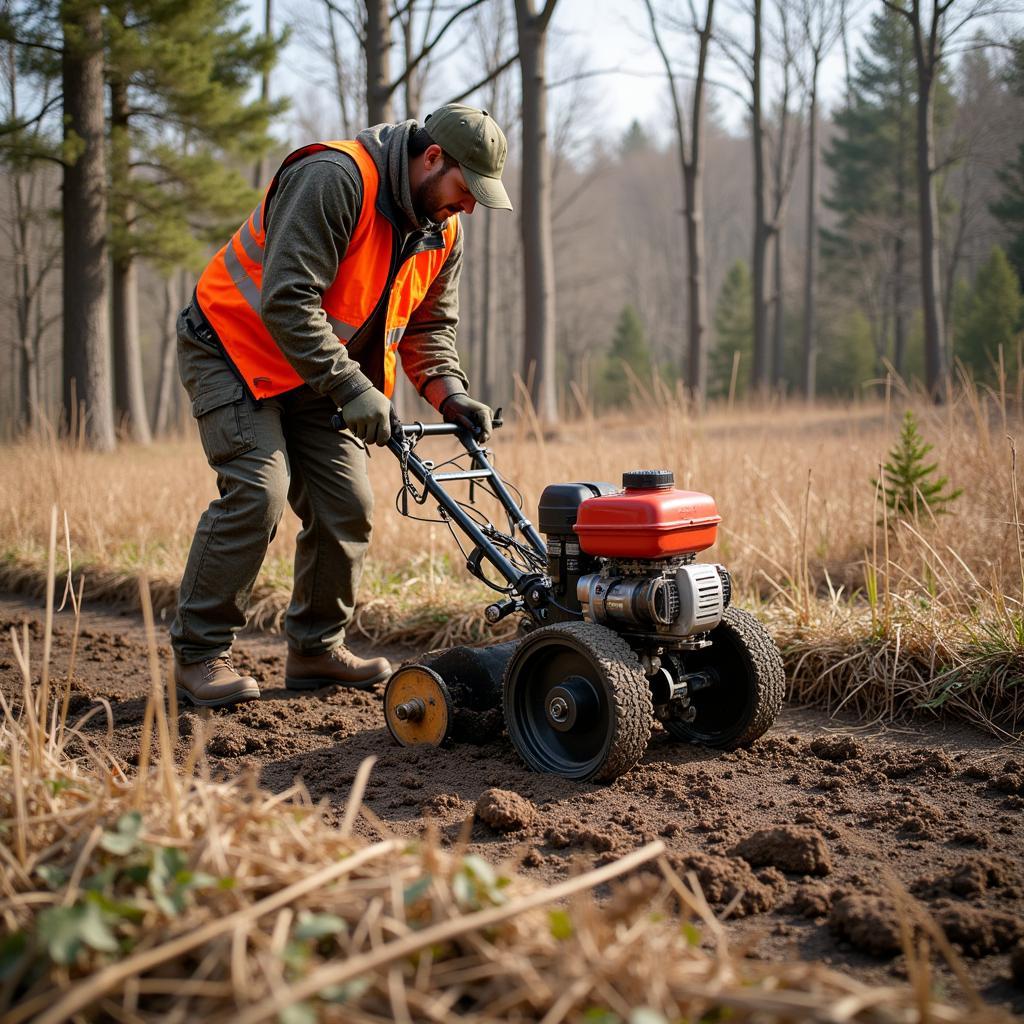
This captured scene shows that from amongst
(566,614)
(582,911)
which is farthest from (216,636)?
(582,911)

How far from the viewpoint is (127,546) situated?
6785 millimetres

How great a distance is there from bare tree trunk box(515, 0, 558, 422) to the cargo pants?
675 cm

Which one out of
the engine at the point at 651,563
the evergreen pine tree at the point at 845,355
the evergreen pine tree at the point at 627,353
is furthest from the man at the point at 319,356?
the evergreen pine tree at the point at 627,353

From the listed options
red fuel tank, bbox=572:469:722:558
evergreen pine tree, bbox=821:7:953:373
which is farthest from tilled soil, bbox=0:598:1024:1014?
evergreen pine tree, bbox=821:7:953:373

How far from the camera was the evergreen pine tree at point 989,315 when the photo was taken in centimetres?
1741

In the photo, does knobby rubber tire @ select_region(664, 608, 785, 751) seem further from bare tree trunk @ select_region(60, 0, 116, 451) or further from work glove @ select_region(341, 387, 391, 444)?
bare tree trunk @ select_region(60, 0, 116, 451)

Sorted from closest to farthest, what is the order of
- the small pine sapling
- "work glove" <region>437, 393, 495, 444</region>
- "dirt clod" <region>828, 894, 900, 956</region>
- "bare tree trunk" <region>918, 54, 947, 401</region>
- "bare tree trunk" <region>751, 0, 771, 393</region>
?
"dirt clod" <region>828, 894, 900, 956</region>, "work glove" <region>437, 393, 495, 444</region>, the small pine sapling, "bare tree trunk" <region>918, 54, 947, 401</region>, "bare tree trunk" <region>751, 0, 771, 393</region>

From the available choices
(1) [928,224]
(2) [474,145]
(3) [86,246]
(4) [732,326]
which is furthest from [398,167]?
(4) [732,326]

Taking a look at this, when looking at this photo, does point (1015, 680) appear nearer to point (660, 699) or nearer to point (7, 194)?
point (660, 699)

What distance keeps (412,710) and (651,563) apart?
0.91 m

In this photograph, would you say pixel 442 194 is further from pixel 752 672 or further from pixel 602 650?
pixel 752 672

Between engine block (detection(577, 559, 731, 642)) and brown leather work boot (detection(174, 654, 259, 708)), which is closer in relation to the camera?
engine block (detection(577, 559, 731, 642))

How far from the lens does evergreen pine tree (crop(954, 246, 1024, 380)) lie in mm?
17406

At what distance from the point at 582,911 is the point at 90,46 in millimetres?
14070
